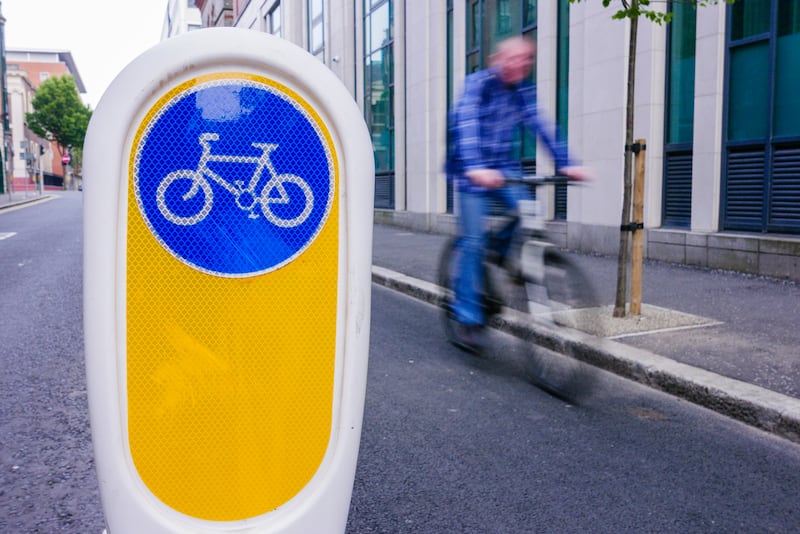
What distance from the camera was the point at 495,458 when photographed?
10.9 feet

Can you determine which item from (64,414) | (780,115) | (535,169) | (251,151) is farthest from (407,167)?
(251,151)

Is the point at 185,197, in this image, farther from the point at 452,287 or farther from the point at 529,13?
the point at 529,13

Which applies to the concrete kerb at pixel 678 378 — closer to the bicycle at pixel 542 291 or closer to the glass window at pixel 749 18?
the bicycle at pixel 542 291

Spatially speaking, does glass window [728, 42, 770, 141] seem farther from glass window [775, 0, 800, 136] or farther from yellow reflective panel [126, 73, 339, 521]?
yellow reflective panel [126, 73, 339, 521]

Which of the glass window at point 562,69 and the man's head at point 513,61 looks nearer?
the man's head at point 513,61

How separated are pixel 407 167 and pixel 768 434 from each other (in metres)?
14.3

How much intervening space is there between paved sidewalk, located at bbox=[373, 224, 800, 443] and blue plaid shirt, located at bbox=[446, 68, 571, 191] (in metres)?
1.03

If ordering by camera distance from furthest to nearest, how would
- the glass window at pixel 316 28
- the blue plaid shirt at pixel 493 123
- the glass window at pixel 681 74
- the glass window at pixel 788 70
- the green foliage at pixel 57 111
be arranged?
the green foliage at pixel 57 111 → the glass window at pixel 316 28 → the glass window at pixel 681 74 → the glass window at pixel 788 70 → the blue plaid shirt at pixel 493 123

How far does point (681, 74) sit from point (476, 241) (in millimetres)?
6145

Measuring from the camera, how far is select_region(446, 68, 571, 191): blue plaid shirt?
14.9ft

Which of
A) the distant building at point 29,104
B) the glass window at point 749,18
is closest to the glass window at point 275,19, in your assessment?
the distant building at point 29,104

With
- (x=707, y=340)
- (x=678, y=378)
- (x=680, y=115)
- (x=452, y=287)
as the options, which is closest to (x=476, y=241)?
(x=452, y=287)

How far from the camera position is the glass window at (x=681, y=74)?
9.41m

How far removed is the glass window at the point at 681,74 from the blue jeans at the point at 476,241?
583cm
